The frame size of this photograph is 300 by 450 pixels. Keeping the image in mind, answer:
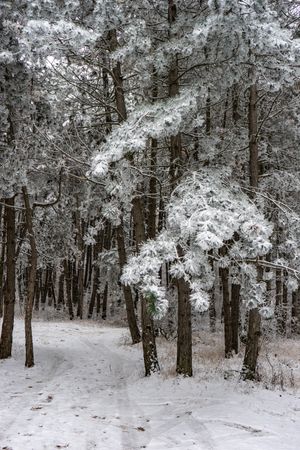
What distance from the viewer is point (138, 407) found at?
867 centimetres

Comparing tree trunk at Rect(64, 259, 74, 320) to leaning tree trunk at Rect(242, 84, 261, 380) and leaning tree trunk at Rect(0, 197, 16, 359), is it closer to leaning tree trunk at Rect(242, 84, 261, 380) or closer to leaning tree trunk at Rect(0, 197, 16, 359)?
leaning tree trunk at Rect(0, 197, 16, 359)

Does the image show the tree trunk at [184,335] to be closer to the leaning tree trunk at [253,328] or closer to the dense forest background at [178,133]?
the dense forest background at [178,133]

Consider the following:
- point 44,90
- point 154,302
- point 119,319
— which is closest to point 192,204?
point 154,302

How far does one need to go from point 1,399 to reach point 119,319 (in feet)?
57.1

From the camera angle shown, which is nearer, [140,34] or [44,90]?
[140,34]

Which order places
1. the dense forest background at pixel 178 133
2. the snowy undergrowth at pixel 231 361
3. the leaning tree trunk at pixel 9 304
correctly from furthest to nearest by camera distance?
the leaning tree trunk at pixel 9 304, the snowy undergrowth at pixel 231 361, the dense forest background at pixel 178 133

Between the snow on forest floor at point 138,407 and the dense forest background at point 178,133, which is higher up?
the dense forest background at point 178,133

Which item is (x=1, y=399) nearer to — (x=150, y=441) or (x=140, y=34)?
(x=150, y=441)

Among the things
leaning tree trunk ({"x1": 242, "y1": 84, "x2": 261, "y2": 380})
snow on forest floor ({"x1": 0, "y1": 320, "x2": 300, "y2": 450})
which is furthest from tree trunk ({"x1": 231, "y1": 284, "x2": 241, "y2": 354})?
leaning tree trunk ({"x1": 242, "y1": 84, "x2": 261, "y2": 380})

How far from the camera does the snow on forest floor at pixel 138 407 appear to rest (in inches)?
262

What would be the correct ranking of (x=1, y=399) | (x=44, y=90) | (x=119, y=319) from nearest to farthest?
(x=1, y=399), (x=44, y=90), (x=119, y=319)

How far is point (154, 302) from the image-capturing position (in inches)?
278

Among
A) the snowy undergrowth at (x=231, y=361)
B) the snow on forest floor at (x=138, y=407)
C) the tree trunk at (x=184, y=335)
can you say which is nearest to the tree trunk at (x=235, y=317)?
the snowy undergrowth at (x=231, y=361)

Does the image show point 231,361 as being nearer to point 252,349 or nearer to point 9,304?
point 252,349
